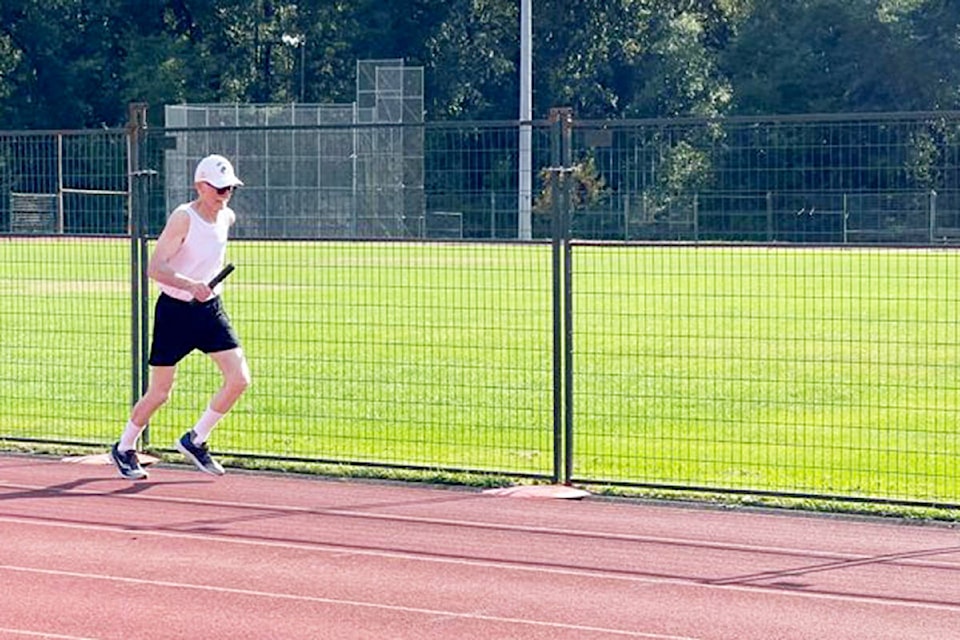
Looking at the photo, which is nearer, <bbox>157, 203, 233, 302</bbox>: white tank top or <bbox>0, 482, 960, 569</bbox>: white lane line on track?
<bbox>0, 482, 960, 569</bbox>: white lane line on track

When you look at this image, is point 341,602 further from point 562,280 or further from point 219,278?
point 562,280

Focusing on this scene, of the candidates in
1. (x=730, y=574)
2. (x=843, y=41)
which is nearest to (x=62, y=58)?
(x=843, y=41)

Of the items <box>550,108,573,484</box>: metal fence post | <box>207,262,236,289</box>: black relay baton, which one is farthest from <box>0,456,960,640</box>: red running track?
<box>207,262,236,289</box>: black relay baton

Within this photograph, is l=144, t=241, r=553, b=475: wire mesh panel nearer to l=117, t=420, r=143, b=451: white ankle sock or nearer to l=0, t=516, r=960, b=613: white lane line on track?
l=117, t=420, r=143, b=451: white ankle sock

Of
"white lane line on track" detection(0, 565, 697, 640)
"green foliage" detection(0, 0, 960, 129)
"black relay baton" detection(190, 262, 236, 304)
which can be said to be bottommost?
"white lane line on track" detection(0, 565, 697, 640)

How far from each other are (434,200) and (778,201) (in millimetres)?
3799

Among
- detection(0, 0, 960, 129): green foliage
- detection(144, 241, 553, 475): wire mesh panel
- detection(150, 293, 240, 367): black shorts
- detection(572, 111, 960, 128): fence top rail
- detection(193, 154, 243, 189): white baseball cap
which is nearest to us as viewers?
detection(572, 111, 960, 128): fence top rail

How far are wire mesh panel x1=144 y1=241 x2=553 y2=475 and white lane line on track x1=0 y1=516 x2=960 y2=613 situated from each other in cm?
279

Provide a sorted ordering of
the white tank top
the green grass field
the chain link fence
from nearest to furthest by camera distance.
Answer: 1. the white tank top
2. the chain link fence
3. the green grass field

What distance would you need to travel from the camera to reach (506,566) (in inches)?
399

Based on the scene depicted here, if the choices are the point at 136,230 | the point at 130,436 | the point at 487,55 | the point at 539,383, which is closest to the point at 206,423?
the point at 130,436

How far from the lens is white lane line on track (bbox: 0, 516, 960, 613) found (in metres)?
9.33

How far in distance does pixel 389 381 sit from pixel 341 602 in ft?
30.7

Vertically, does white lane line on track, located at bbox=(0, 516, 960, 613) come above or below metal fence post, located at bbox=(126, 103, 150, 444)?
below
